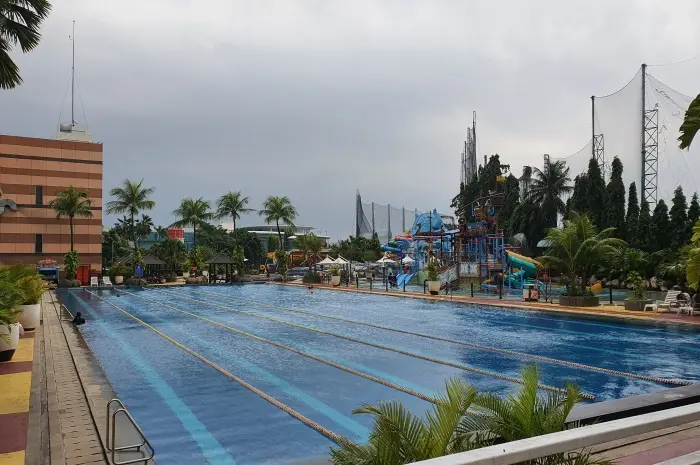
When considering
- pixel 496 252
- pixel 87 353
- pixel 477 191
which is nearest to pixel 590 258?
pixel 496 252

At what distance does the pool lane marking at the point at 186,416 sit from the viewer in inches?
238

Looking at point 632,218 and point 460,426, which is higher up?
point 632,218

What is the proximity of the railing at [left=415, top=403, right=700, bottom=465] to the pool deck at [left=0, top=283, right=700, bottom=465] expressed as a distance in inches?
56.7

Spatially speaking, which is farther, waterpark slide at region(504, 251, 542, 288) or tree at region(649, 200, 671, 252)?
tree at region(649, 200, 671, 252)

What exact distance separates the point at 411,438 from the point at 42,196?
4869cm

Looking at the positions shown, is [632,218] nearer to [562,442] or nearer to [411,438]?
[411,438]

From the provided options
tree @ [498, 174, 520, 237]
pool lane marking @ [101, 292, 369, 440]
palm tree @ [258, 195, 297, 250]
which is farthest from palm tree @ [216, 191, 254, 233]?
pool lane marking @ [101, 292, 369, 440]

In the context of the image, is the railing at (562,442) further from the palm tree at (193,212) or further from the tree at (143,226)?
the tree at (143,226)

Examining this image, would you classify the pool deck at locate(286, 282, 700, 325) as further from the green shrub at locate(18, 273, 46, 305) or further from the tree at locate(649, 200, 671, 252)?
the tree at locate(649, 200, 671, 252)

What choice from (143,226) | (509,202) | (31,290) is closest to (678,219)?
(509,202)

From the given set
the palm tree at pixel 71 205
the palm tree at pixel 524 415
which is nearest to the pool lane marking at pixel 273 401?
the palm tree at pixel 524 415

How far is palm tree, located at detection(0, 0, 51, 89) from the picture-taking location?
41.9ft

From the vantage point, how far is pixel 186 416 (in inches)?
290

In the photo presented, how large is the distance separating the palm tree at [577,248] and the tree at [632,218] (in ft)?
64.8
